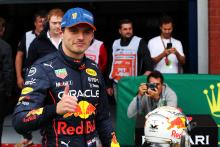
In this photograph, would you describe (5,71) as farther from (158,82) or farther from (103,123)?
(103,123)

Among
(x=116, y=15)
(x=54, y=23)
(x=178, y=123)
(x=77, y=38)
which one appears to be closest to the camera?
(x=77, y=38)

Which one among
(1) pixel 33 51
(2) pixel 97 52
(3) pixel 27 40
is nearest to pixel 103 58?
(2) pixel 97 52

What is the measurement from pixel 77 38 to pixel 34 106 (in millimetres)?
470

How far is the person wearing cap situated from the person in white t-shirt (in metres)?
4.65

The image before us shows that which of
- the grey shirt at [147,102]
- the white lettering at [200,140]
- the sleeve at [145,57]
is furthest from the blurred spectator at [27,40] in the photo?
the white lettering at [200,140]

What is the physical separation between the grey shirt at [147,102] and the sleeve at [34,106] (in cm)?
367

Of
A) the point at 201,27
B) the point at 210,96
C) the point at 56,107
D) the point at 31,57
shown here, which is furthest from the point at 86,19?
the point at 201,27

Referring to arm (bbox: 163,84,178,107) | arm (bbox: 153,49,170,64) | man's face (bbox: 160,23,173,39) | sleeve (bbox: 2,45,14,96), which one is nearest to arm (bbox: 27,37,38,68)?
sleeve (bbox: 2,45,14,96)

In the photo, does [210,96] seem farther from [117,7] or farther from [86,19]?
[117,7]

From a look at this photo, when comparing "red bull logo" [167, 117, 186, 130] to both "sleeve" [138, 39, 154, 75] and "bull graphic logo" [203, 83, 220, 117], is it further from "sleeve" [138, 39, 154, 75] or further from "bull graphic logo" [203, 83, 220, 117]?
"sleeve" [138, 39, 154, 75]

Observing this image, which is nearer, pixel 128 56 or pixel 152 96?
pixel 152 96

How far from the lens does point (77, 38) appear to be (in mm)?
3152

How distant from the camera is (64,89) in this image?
316cm

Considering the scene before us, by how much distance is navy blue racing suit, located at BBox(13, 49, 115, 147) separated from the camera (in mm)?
3088
